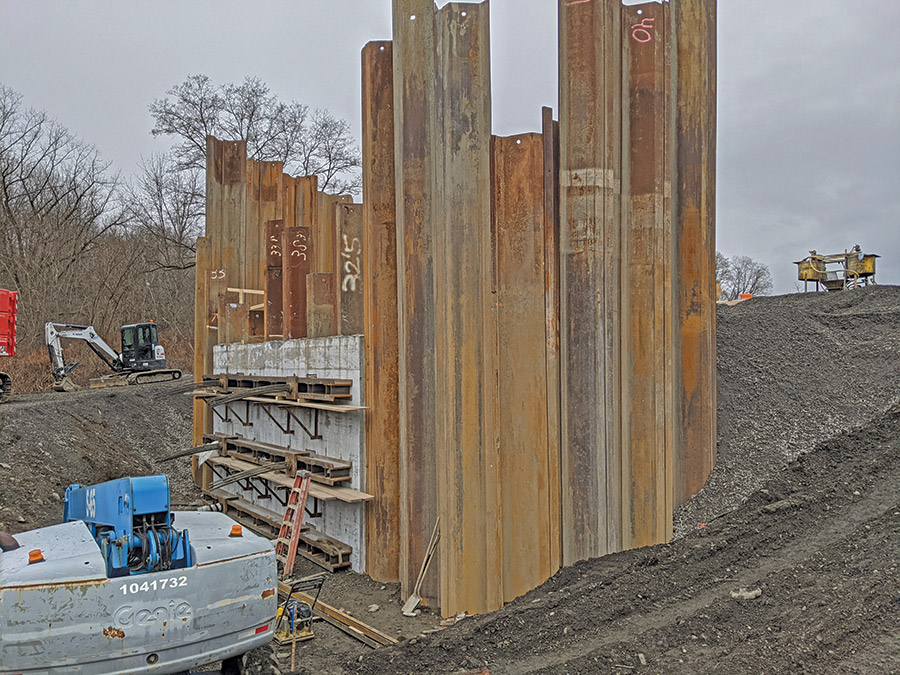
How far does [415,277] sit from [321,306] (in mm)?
3434

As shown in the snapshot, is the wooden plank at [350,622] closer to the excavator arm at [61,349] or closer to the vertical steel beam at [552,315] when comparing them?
the vertical steel beam at [552,315]

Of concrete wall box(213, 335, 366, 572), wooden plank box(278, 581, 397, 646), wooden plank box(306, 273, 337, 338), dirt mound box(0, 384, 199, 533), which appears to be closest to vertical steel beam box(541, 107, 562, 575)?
wooden plank box(278, 581, 397, 646)

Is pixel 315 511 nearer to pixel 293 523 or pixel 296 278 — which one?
pixel 293 523

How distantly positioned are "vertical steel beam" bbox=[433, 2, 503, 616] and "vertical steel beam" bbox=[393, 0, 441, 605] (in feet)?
1.72

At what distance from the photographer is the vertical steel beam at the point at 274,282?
14.8 m

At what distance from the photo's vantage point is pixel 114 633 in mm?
5125

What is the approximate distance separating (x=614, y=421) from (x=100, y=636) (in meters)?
5.92

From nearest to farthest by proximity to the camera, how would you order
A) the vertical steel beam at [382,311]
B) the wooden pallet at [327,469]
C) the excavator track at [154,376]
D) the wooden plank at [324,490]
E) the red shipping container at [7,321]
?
the vertical steel beam at [382,311]
the wooden plank at [324,490]
the wooden pallet at [327,469]
the red shipping container at [7,321]
the excavator track at [154,376]

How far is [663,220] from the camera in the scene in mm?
8555

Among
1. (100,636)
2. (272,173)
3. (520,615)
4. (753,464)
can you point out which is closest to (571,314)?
(753,464)

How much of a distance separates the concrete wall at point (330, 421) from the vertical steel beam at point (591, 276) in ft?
12.2

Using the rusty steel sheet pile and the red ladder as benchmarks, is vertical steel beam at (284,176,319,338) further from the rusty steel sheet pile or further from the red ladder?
the rusty steel sheet pile

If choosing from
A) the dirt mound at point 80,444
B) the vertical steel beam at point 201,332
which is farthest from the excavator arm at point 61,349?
the vertical steel beam at point 201,332

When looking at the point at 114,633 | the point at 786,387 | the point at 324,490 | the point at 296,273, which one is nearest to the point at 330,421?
the point at 324,490
